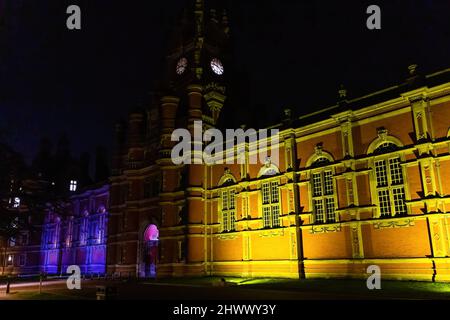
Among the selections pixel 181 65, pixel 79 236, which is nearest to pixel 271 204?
pixel 181 65

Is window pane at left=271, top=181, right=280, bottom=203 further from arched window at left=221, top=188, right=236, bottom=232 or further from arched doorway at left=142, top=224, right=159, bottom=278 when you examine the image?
arched doorway at left=142, top=224, right=159, bottom=278

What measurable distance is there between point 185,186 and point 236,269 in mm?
8817

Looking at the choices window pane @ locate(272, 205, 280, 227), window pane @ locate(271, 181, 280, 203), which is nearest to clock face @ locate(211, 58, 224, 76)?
window pane @ locate(271, 181, 280, 203)

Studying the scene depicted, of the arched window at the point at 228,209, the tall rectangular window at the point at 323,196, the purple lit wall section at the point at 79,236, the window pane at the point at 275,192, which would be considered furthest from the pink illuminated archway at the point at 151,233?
the tall rectangular window at the point at 323,196

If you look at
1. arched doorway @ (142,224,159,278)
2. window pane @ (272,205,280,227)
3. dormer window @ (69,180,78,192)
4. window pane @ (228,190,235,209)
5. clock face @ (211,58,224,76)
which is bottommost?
arched doorway @ (142,224,159,278)

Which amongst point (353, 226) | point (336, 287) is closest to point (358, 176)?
point (353, 226)

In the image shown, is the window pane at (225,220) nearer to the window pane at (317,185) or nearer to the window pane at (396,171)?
the window pane at (317,185)

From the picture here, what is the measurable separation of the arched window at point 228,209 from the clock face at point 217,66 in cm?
1668

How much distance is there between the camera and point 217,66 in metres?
46.3

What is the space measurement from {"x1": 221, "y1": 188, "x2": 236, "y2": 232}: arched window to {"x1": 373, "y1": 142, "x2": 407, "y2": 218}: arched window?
12809 mm

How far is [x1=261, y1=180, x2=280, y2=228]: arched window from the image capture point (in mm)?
31281

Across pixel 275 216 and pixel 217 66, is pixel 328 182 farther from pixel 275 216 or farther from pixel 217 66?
pixel 217 66

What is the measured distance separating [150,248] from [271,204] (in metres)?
15.8

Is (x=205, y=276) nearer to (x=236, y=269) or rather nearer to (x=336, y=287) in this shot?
(x=236, y=269)
